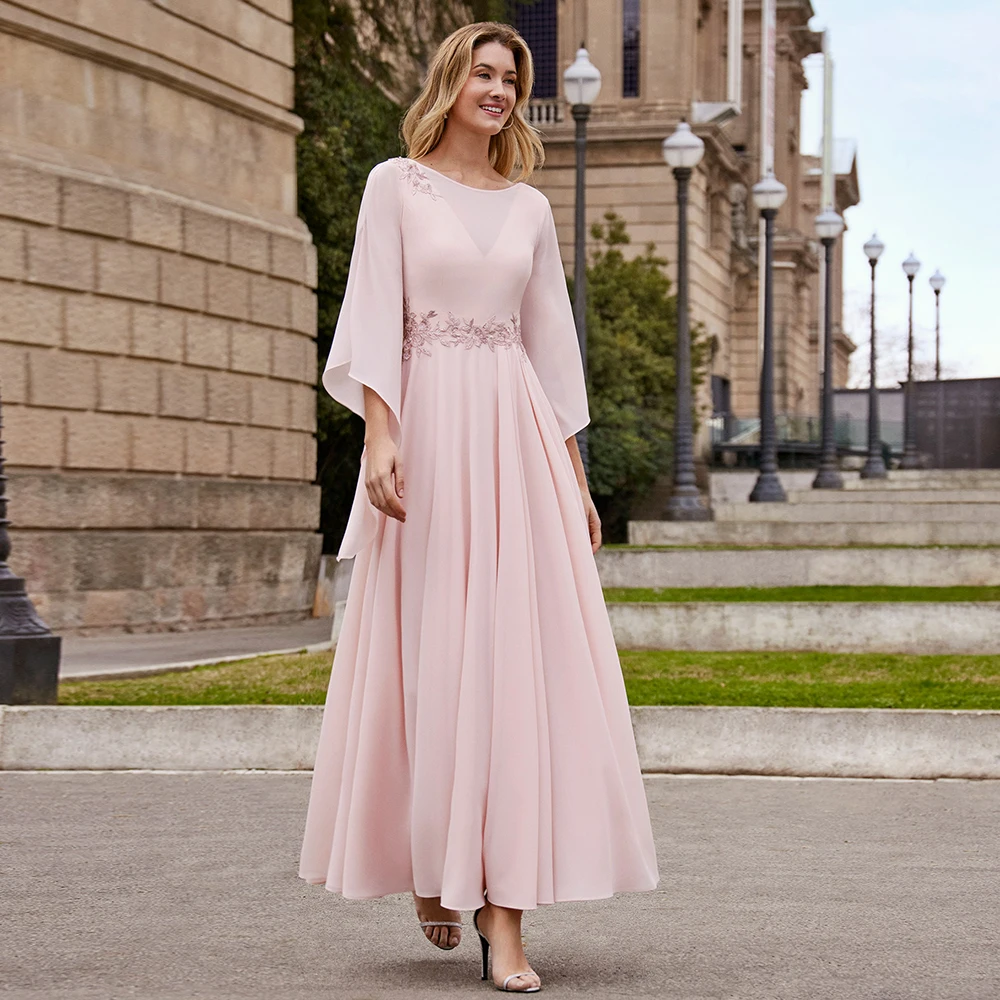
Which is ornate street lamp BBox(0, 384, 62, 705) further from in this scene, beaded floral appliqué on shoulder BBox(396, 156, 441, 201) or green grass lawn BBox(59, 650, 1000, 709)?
beaded floral appliqué on shoulder BBox(396, 156, 441, 201)

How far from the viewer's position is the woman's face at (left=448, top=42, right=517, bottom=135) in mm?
4719

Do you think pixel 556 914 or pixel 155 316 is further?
pixel 155 316

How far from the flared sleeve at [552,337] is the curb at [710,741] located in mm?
4203

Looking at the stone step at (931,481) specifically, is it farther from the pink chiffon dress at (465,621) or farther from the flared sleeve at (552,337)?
the pink chiffon dress at (465,621)

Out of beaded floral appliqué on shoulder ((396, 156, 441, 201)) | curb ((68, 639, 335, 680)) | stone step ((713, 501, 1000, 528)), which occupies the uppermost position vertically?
beaded floral appliqué on shoulder ((396, 156, 441, 201))

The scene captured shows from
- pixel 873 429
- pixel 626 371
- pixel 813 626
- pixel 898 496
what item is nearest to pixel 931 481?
pixel 873 429

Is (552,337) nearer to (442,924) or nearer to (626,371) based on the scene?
(442,924)

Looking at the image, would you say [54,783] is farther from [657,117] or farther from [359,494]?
[657,117]

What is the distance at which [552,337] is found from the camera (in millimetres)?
4953

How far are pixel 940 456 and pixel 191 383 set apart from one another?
36649mm

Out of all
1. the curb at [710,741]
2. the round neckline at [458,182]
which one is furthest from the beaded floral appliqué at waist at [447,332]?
the curb at [710,741]

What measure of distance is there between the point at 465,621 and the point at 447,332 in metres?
0.73

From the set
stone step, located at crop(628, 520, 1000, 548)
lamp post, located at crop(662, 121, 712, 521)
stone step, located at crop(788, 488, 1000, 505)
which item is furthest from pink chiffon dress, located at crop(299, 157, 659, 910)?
stone step, located at crop(788, 488, 1000, 505)

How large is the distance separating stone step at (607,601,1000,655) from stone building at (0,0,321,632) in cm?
536
